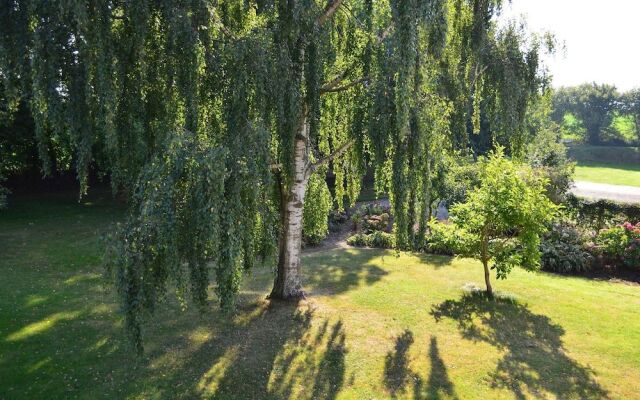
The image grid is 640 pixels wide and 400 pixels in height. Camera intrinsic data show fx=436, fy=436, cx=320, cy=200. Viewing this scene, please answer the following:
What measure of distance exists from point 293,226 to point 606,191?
3277cm

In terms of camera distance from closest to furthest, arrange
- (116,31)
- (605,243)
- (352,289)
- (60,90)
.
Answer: (60,90), (116,31), (352,289), (605,243)

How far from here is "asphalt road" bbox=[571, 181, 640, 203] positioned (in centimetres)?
3117

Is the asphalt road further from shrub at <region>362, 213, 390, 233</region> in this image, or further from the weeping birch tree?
the weeping birch tree

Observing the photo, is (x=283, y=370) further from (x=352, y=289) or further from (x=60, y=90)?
(x=60, y=90)

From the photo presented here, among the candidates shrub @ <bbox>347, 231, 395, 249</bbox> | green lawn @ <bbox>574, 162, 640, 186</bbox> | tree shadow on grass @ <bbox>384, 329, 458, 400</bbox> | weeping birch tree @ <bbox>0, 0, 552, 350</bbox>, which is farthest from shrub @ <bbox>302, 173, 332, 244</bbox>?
green lawn @ <bbox>574, 162, 640, 186</bbox>

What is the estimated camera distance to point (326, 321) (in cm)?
1075

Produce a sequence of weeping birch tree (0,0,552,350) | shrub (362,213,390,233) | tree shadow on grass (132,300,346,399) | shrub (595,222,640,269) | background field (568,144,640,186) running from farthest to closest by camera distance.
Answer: background field (568,144,640,186) < shrub (362,213,390,233) < shrub (595,222,640,269) < tree shadow on grass (132,300,346,399) < weeping birch tree (0,0,552,350)

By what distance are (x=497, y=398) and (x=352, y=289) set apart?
5993mm

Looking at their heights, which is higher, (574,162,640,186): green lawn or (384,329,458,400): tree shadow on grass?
(574,162,640,186): green lawn

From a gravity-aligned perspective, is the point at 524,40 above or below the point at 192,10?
above

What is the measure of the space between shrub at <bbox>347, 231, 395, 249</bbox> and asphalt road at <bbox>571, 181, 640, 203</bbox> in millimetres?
18782

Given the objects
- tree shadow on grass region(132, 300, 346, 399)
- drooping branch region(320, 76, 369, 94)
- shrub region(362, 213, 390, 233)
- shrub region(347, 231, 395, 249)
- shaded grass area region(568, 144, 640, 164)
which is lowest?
tree shadow on grass region(132, 300, 346, 399)

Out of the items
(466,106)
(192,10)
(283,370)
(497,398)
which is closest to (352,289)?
(283,370)

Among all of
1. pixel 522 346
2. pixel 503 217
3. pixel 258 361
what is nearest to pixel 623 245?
pixel 503 217
